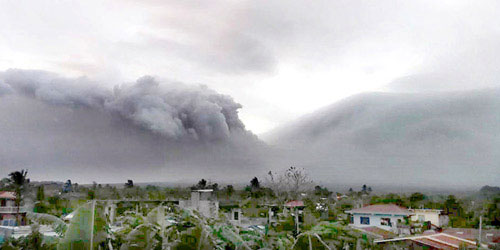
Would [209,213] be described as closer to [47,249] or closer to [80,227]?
[80,227]

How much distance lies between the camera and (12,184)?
35.2ft

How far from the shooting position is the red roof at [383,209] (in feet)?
24.9

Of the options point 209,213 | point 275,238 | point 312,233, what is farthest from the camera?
point 209,213

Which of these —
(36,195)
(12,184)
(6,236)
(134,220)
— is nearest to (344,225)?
(134,220)

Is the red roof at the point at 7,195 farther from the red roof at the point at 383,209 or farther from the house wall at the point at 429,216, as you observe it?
the house wall at the point at 429,216

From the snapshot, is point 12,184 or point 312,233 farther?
point 12,184

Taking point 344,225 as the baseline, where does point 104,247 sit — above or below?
below

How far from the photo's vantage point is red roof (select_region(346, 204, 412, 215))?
7.58m

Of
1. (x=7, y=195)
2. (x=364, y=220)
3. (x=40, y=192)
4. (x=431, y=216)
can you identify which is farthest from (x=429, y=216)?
(x=7, y=195)

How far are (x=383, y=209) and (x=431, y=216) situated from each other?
37.5 inches

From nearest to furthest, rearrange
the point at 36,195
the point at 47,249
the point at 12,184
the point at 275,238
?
the point at 275,238 → the point at 47,249 → the point at 36,195 → the point at 12,184

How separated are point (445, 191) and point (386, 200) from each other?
1.21 m

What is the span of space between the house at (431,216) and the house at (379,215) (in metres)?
0.17

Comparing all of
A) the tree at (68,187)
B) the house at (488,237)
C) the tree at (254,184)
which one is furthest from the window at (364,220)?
the tree at (68,187)
